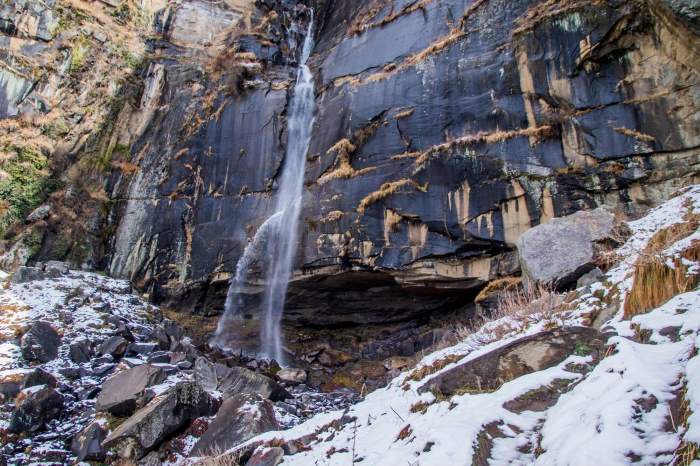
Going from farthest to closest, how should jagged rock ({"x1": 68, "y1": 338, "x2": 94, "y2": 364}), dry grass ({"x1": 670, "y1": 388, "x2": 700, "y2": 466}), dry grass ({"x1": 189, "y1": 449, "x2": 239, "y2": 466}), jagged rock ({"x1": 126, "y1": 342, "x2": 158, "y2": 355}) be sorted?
jagged rock ({"x1": 126, "y1": 342, "x2": 158, "y2": 355}) < jagged rock ({"x1": 68, "y1": 338, "x2": 94, "y2": 364}) < dry grass ({"x1": 189, "y1": 449, "x2": 239, "y2": 466}) < dry grass ({"x1": 670, "y1": 388, "x2": 700, "y2": 466})

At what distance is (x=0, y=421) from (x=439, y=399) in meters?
9.02

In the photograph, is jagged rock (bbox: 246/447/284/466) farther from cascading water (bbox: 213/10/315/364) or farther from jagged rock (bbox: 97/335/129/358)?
cascading water (bbox: 213/10/315/364)

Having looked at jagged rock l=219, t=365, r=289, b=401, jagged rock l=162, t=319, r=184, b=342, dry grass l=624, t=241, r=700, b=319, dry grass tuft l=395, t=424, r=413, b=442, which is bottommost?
jagged rock l=219, t=365, r=289, b=401

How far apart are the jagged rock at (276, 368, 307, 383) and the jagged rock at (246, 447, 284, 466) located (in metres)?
7.05

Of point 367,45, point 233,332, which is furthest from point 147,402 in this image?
point 367,45

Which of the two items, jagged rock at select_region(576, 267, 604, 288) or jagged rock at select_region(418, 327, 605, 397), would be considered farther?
jagged rock at select_region(576, 267, 604, 288)

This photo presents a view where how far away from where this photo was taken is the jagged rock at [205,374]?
10211mm

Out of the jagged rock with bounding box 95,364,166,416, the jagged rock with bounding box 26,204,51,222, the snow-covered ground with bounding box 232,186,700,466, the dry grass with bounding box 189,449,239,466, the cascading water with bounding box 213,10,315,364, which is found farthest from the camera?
the jagged rock with bounding box 26,204,51,222

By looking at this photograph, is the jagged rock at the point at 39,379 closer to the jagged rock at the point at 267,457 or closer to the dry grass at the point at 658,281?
the jagged rock at the point at 267,457

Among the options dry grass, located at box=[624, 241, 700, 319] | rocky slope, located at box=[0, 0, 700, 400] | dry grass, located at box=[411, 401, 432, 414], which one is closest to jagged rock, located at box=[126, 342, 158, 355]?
rocky slope, located at box=[0, 0, 700, 400]

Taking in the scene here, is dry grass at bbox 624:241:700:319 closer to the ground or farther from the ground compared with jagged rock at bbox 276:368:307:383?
farther from the ground

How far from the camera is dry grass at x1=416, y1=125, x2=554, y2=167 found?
11.7 metres

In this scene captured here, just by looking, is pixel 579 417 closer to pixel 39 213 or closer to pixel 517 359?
pixel 517 359

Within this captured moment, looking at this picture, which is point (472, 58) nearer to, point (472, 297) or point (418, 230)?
point (418, 230)
